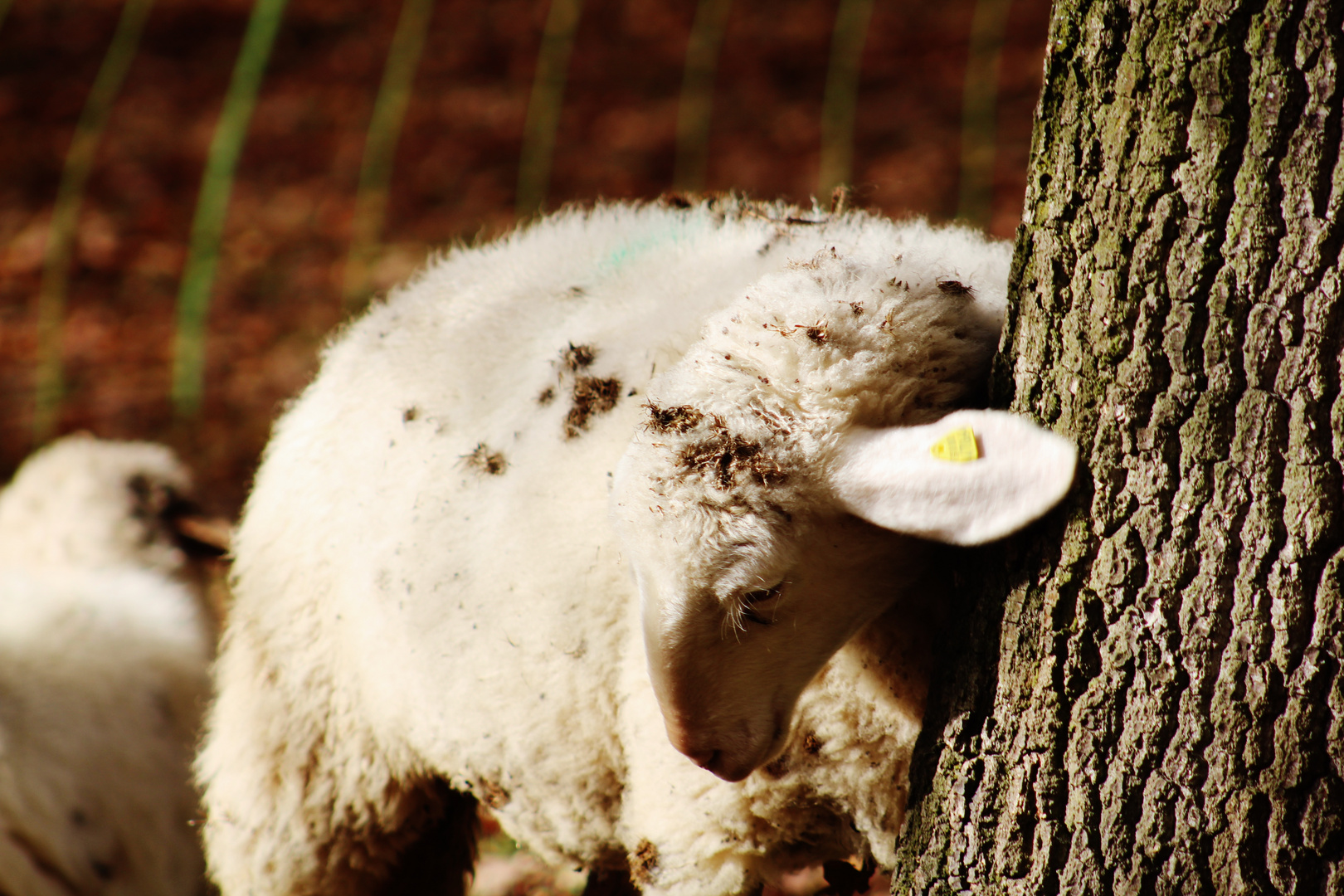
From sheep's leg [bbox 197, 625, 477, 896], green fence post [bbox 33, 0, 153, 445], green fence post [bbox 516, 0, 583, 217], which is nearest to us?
sheep's leg [bbox 197, 625, 477, 896]

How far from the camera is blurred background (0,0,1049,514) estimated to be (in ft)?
23.0

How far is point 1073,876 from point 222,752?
2040 mm

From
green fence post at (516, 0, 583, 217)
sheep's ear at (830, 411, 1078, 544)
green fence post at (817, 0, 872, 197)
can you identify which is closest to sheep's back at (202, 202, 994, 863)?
sheep's ear at (830, 411, 1078, 544)

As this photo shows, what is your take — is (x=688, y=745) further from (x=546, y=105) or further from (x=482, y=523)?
(x=546, y=105)

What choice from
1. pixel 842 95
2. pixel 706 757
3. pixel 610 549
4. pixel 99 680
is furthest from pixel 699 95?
pixel 706 757

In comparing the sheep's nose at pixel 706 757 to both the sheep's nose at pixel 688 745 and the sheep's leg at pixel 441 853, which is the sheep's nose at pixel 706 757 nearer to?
the sheep's nose at pixel 688 745

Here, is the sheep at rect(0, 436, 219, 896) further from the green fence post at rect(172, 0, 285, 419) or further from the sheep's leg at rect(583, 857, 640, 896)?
the green fence post at rect(172, 0, 285, 419)

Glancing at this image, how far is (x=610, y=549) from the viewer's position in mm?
1996

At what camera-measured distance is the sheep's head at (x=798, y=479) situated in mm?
1431

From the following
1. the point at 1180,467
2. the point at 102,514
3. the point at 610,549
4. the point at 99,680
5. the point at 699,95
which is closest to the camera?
the point at 1180,467

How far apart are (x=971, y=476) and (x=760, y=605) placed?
37cm

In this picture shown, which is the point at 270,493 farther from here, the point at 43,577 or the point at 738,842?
the point at 43,577

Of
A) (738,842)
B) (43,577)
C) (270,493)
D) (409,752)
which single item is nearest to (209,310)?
(43,577)

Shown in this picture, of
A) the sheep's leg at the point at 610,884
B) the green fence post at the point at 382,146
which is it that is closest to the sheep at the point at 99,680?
the sheep's leg at the point at 610,884
